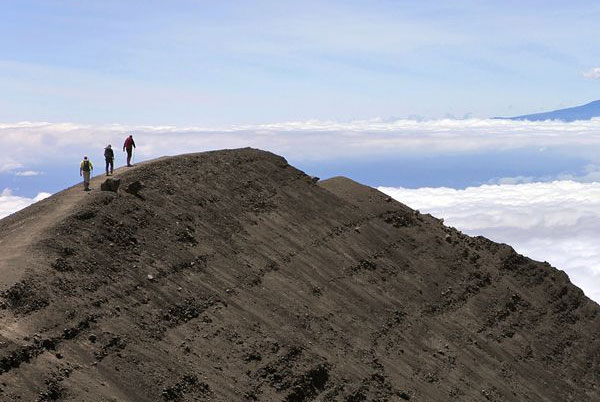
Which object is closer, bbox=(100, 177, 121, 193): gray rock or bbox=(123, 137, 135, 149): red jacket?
bbox=(100, 177, 121, 193): gray rock

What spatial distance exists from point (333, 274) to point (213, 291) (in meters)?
9.49

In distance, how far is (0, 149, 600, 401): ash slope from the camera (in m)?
32.8

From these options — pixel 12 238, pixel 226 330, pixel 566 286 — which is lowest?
pixel 566 286

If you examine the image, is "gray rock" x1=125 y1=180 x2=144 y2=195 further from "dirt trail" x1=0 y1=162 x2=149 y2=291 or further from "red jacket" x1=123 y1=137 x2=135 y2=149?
"red jacket" x1=123 y1=137 x2=135 y2=149

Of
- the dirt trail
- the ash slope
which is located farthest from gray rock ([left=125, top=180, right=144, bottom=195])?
the dirt trail

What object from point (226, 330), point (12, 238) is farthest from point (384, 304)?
point (12, 238)

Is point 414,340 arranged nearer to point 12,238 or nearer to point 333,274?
point 333,274

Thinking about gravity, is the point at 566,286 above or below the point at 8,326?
below

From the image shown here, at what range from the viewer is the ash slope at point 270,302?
3275cm

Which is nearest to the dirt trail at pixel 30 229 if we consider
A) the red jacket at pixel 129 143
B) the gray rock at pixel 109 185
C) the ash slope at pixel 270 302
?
the ash slope at pixel 270 302

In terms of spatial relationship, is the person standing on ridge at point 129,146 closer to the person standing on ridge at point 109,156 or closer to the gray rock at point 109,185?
the person standing on ridge at point 109,156

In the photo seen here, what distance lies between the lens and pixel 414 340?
1841 inches

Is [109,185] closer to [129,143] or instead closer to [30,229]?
[30,229]

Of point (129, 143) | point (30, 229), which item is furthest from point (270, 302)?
point (129, 143)
